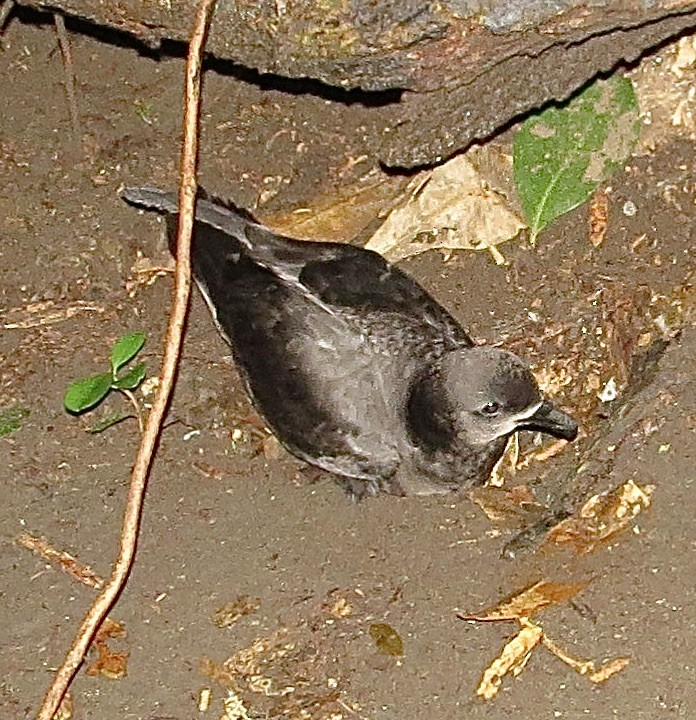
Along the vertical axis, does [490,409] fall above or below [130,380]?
above

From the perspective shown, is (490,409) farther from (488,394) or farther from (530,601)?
(530,601)

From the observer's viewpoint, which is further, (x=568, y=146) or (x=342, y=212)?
(x=342, y=212)

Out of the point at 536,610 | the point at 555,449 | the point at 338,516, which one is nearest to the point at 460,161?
the point at 555,449

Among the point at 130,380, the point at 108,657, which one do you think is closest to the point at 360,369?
the point at 130,380

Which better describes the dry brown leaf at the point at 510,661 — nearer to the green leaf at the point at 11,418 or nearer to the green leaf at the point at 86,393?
the green leaf at the point at 86,393

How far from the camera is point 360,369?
500 cm

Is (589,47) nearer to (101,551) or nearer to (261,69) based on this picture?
(261,69)

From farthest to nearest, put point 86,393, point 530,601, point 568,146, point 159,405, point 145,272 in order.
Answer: point 145,272
point 568,146
point 86,393
point 530,601
point 159,405

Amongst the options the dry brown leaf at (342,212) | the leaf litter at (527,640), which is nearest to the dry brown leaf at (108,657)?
the leaf litter at (527,640)

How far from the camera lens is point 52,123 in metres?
5.94

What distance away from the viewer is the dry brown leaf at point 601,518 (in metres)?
4.48

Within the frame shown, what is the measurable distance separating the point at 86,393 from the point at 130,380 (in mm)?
183

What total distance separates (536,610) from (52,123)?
2915 mm

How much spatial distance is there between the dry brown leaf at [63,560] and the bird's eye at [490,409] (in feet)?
4.31
